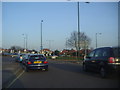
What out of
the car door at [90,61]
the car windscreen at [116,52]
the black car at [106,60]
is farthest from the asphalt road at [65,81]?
the car windscreen at [116,52]

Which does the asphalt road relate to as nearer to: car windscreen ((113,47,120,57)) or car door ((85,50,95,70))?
car door ((85,50,95,70))

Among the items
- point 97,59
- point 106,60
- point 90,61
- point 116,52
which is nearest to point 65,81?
point 106,60

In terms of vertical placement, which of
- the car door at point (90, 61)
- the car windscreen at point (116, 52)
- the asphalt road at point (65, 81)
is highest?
the car windscreen at point (116, 52)

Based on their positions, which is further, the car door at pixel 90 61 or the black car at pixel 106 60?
the car door at pixel 90 61

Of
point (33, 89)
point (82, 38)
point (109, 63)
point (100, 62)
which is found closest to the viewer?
point (33, 89)

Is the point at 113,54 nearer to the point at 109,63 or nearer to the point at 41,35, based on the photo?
the point at 109,63

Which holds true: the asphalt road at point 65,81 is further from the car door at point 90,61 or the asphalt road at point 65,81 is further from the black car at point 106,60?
the car door at point 90,61

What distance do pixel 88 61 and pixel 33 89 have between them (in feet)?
20.6

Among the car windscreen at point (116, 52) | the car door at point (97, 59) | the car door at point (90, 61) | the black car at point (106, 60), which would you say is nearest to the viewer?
the black car at point (106, 60)

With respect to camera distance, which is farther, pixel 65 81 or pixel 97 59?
pixel 97 59

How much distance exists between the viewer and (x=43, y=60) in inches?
645

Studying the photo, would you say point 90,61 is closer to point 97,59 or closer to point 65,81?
point 97,59

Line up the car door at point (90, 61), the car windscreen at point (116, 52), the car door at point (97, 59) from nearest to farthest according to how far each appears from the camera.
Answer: the car windscreen at point (116, 52)
the car door at point (97, 59)
the car door at point (90, 61)

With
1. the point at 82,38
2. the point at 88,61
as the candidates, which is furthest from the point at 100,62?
the point at 82,38
